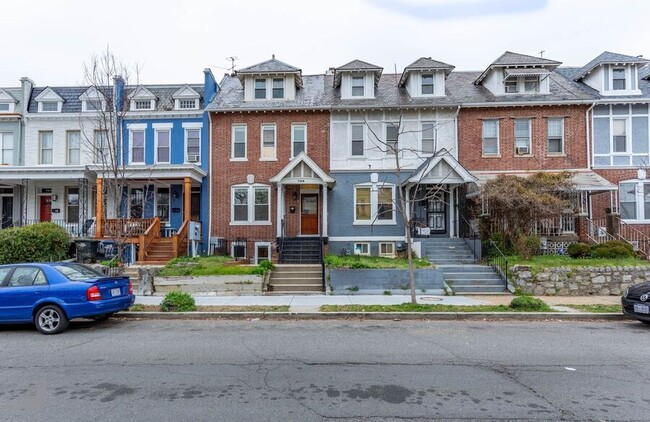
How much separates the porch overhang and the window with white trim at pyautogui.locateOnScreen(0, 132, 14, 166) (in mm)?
14232

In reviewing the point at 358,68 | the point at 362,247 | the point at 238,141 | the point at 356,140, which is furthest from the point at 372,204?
the point at 238,141

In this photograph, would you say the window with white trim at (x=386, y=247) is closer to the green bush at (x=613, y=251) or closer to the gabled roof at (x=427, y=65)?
the green bush at (x=613, y=251)

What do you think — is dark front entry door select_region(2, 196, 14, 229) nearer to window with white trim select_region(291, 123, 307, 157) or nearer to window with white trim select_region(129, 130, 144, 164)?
window with white trim select_region(129, 130, 144, 164)

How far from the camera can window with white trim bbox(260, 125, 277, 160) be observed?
62.1 feet

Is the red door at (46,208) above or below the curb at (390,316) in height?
above

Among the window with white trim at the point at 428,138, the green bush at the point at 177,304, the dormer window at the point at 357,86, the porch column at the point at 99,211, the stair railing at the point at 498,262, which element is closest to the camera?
the green bush at the point at 177,304

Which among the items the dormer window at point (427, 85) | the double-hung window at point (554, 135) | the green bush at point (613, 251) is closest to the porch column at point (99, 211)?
the dormer window at point (427, 85)

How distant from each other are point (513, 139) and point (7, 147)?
2540cm

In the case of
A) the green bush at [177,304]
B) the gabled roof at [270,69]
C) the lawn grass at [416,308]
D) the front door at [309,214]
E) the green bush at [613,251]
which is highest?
the gabled roof at [270,69]

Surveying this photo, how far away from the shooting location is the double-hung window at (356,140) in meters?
18.7

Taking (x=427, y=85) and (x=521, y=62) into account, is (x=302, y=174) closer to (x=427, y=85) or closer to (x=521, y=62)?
(x=427, y=85)

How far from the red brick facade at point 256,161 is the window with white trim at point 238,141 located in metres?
0.19

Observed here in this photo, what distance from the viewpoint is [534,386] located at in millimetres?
5125

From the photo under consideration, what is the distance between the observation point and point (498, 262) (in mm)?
14234
